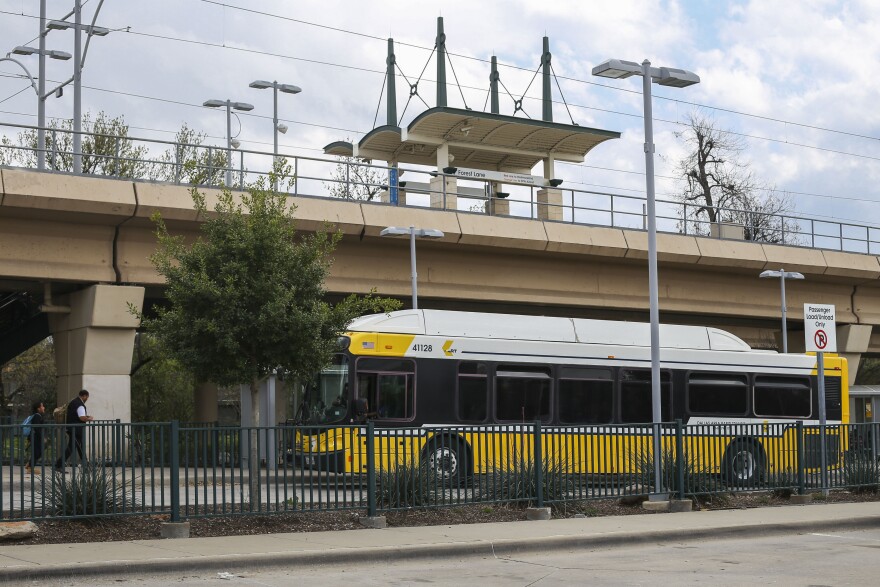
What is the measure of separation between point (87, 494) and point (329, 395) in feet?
29.2

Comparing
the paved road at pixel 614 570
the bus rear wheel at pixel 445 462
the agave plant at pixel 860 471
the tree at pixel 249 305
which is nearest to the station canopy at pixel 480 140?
the agave plant at pixel 860 471

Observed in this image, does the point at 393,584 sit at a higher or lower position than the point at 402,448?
lower

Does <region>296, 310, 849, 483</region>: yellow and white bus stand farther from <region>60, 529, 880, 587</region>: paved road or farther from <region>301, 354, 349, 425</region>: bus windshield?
<region>60, 529, 880, 587</region>: paved road

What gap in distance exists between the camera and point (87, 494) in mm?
13367

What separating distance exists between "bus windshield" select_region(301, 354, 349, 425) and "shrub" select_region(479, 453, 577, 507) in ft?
19.4

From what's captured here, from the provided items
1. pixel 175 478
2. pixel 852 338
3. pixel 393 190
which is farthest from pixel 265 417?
pixel 852 338

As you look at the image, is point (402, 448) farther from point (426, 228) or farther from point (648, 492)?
point (426, 228)

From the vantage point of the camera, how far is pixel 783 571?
1191 cm

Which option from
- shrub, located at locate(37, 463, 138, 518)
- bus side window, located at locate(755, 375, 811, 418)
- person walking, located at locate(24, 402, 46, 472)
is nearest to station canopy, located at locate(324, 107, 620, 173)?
bus side window, located at locate(755, 375, 811, 418)

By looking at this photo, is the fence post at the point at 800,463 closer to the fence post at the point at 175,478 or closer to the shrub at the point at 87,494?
the fence post at the point at 175,478

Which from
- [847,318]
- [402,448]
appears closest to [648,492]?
[402,448]

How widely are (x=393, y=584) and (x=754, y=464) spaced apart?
9.74 metres

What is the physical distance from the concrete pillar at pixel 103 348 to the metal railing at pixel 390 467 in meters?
12.6

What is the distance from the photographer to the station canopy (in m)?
43.9
